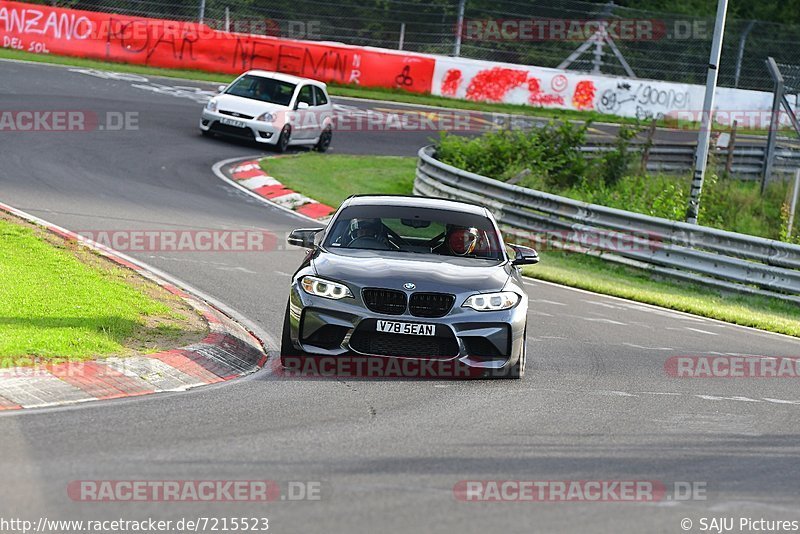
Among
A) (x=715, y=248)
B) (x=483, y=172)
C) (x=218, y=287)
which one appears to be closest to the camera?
(x=218, y=287)

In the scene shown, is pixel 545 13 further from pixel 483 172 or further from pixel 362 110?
pixel 483 172

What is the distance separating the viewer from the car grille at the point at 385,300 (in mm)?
9297

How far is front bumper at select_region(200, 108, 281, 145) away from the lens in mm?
25422

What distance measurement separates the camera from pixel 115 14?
33.9 metres

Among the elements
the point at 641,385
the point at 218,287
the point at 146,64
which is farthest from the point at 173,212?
the point at 146,64

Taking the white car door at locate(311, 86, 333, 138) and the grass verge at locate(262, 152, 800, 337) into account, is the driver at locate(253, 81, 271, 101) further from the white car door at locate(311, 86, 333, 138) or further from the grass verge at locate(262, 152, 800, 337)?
the grass verge at locate(262, 152, 800, 337)

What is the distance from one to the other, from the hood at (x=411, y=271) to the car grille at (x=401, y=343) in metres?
0.35

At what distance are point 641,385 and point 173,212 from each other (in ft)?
31.6

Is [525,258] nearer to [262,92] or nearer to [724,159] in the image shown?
[262,92]

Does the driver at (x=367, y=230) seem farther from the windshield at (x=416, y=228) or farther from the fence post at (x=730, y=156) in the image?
the fence post at (x=730, y=156)

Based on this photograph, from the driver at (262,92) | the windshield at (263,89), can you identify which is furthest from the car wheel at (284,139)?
the driver at (262,92)

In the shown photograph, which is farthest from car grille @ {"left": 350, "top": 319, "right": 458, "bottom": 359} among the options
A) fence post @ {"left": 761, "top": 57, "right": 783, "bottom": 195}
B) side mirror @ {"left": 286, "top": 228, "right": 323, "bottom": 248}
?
fence post @ {"left": 761, "top": 57, "right": 783, "bottom": 195}

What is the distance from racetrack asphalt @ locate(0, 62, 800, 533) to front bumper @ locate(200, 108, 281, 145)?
1148 cm

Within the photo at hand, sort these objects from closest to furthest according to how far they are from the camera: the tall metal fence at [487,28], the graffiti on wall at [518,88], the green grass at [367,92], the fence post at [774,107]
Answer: the fence post at [774,107], the green grass at [367,92], the tall metal fence at [487,28], the graffiti on wall at [518,88]
